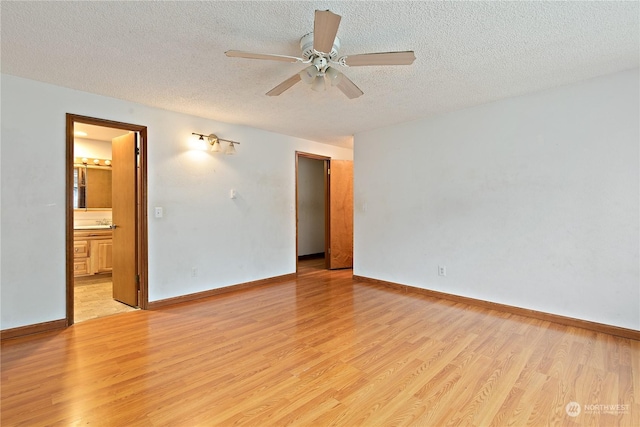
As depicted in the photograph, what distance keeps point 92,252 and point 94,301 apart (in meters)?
1.54

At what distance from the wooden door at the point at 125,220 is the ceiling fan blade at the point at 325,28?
286 centimetres

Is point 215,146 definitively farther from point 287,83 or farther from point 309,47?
point 309,47

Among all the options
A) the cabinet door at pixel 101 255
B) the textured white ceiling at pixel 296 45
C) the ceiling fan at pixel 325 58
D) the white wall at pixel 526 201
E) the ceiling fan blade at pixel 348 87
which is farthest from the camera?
the cabinet door at pixel 101 255

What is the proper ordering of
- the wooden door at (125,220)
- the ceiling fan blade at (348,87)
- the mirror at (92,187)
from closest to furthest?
the ceiling fan blade at (348,87), the wooden door at (125,220), the mirror at (92,187)

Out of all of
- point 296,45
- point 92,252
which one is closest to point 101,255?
point 92,252

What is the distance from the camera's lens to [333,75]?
214 centimetres

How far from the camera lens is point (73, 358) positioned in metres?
2.33

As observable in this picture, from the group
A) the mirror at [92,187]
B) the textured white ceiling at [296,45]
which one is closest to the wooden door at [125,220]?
the textured white ceiling at [296,45]

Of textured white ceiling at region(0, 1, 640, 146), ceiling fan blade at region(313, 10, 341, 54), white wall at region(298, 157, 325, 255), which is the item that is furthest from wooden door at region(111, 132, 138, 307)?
white wall at region(298, 157, 325, 255)

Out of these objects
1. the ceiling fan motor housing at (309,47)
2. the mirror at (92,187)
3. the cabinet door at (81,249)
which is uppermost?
the ceiling fan motor housing at (309,47)

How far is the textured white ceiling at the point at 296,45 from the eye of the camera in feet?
5.91

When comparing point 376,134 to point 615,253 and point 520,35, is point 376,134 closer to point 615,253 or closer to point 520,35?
point 520,35

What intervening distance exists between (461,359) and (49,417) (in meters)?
2.69

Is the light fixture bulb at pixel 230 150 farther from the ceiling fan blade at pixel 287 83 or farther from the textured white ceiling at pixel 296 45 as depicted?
the ceiling fan blade at pixel 287 83
